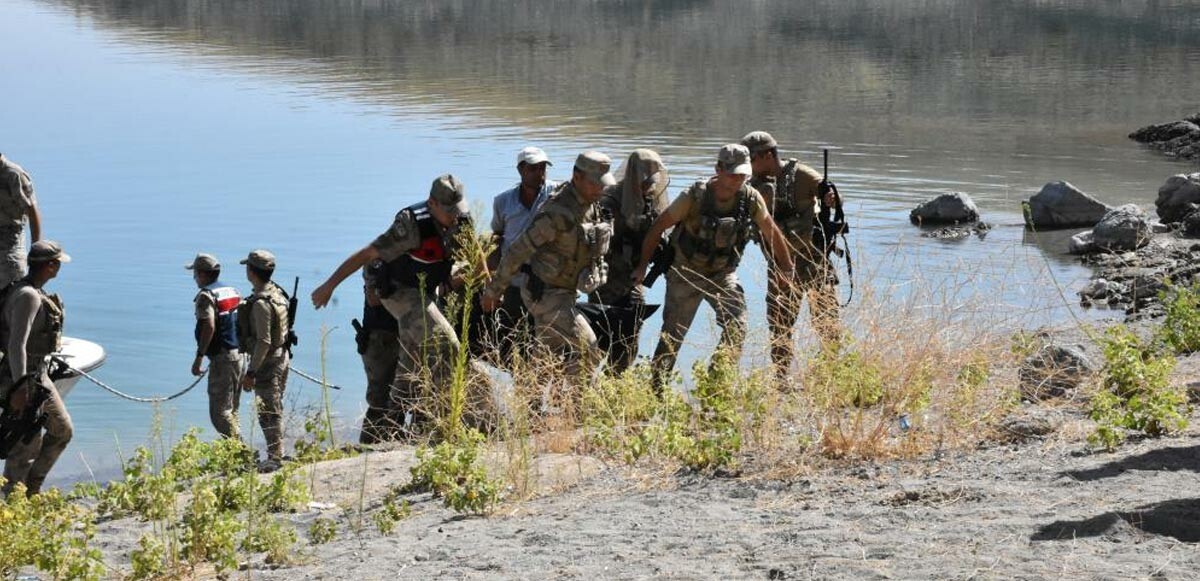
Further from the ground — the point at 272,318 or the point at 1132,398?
the point at 1132,398

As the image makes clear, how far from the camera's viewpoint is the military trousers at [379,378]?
9.47 meters

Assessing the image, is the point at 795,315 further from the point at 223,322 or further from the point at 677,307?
the point at 223,322

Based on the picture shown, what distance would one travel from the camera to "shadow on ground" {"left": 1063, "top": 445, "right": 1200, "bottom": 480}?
6.20 meters

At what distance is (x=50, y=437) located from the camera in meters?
8.68

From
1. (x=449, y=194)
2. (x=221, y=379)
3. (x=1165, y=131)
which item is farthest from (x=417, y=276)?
(x=1165, y=131)

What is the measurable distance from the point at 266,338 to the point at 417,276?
120cm

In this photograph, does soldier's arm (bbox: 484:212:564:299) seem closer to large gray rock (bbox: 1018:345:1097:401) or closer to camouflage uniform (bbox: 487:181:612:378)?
camouflage uniform (bbox: 487:181:612:378)

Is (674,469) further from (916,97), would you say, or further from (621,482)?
(916,97)

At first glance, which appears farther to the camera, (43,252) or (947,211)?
(947,211)

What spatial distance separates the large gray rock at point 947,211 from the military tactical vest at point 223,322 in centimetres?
1033

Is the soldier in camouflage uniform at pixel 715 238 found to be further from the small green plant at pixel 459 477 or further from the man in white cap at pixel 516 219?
the small green plant at pixel 459 477

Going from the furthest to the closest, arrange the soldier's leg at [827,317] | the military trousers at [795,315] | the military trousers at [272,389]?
the military trousers at [272,389], the military trousers at [795,315], the soldier's leg at [827,317]

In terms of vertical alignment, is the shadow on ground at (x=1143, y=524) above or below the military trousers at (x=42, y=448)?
above

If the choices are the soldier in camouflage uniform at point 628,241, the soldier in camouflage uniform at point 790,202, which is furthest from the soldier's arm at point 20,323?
the soldier in camouflage uniform at point 790,202
